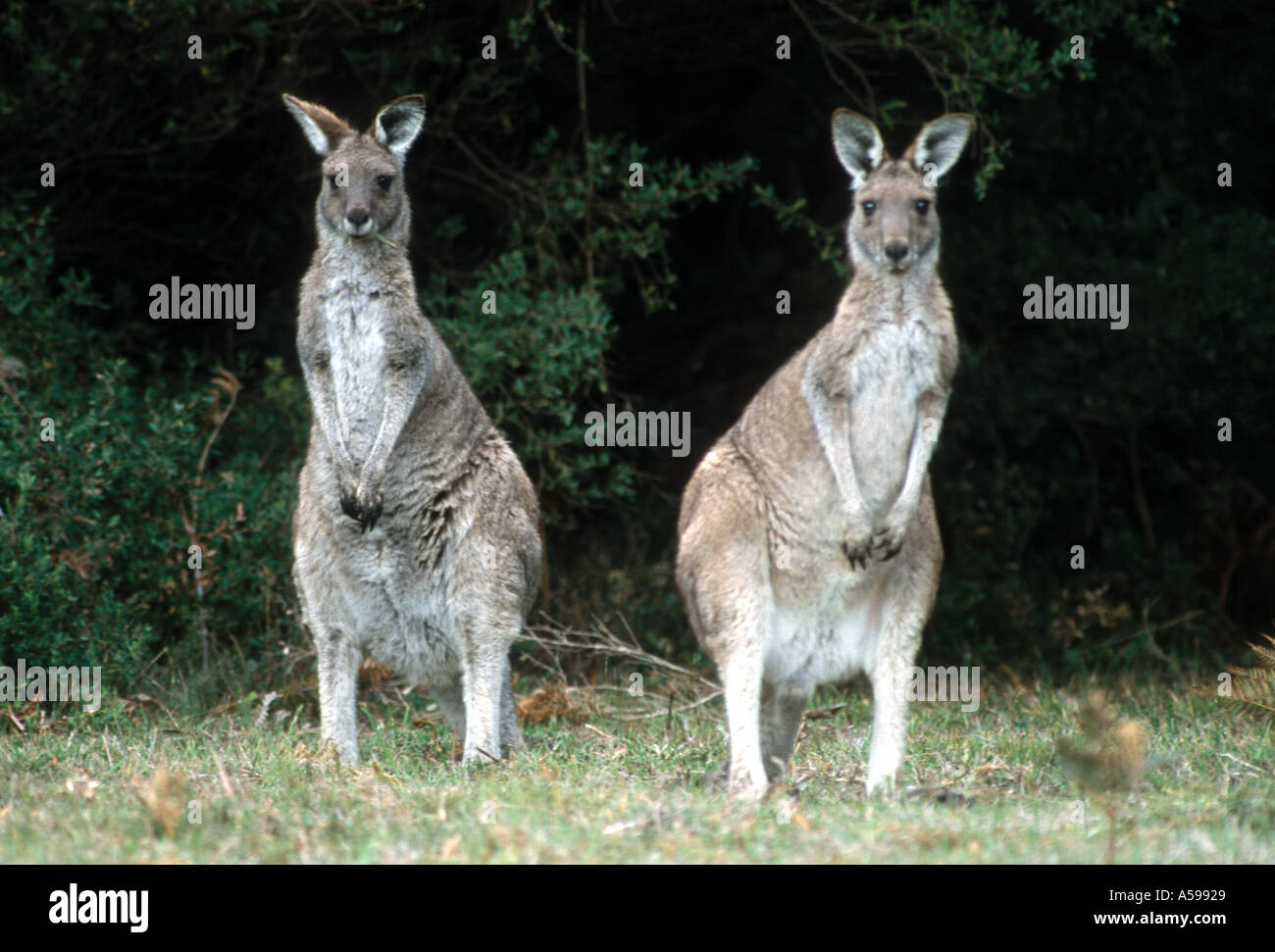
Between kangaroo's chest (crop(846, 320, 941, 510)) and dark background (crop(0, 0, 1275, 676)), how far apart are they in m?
2.65

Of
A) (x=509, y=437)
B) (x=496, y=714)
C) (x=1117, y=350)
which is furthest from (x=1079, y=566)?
(x=496, y=714)

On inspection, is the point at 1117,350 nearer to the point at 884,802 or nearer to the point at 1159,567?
the point at 1159,567

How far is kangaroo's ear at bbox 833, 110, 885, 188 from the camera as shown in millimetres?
4793

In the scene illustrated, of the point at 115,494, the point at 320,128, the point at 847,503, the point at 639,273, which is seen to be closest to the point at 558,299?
the point at 639,273

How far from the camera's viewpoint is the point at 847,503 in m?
4.46

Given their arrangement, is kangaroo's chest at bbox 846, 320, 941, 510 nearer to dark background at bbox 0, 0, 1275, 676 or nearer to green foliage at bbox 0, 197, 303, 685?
dark background at bbox 0, 0, 1275, 676

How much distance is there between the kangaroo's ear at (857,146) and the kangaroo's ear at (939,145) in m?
0.11

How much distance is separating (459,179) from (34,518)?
289 centimetres


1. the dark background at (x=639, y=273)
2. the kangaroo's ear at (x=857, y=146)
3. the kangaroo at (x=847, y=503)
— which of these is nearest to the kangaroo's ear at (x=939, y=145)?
the kangaroo at (x=847, y=503)

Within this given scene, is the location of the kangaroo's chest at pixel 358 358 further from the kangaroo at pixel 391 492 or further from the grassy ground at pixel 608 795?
the grassy ground at pixel 608 795

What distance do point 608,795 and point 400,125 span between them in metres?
2.61

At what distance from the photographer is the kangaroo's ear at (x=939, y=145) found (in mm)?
4738

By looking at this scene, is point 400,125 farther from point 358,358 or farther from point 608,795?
point 608,795

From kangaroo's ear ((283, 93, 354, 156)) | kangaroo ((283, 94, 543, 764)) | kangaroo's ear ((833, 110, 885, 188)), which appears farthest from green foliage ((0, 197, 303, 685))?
kangaroo's ear ((833, 110, 885, 188))
